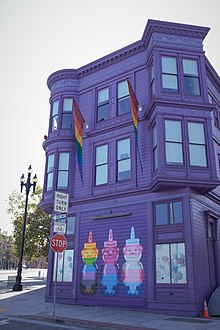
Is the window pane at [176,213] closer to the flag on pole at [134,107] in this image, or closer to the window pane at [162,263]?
the window pane at [162,263]

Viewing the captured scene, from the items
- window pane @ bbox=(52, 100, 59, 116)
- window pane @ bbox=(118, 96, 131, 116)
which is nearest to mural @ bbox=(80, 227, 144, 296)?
window pane @ bbox=(118, 96, 131, 116)

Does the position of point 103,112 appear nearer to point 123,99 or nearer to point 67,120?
point 123,99

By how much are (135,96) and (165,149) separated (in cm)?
417

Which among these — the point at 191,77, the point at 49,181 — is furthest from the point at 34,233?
the point at 191,77

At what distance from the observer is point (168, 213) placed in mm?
15203

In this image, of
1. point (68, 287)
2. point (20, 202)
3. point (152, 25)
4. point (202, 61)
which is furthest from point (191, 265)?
point (20, 202)

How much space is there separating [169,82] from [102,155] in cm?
578

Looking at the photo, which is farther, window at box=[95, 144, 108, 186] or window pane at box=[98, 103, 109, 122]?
window pane at box=[98, 103, 109, 122]

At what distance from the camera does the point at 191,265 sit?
44.4 ft

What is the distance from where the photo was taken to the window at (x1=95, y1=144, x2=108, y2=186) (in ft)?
61.2

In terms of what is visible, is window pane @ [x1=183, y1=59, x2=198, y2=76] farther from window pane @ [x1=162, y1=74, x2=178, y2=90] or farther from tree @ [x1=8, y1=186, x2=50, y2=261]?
tree @ [x1=8, y1=186, x2=50, y2=261]

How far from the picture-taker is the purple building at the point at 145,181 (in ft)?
47.7

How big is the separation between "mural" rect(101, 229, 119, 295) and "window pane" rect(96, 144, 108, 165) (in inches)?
170

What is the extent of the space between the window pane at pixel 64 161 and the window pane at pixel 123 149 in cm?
377
